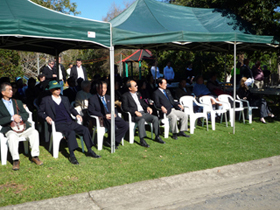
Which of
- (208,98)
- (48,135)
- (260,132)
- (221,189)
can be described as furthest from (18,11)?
(260,132)

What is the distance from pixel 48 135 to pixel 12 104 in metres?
1.47

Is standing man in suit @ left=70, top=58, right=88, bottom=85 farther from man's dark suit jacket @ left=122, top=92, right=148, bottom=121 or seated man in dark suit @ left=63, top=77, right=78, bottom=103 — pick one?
man's dark suit jacket @ left=122, top=92, right=148, bottom=121

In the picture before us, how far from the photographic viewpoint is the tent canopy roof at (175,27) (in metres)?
6.37

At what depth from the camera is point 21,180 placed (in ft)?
14.9

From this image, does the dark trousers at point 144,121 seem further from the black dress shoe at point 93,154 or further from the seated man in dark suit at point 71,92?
the seated man in dark suit at point 71,92

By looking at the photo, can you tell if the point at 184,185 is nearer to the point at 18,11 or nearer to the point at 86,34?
the point at 86,34

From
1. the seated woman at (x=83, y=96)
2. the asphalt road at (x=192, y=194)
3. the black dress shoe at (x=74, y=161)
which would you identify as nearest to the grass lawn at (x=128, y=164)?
the black dress shoe at (x=74, y=161)

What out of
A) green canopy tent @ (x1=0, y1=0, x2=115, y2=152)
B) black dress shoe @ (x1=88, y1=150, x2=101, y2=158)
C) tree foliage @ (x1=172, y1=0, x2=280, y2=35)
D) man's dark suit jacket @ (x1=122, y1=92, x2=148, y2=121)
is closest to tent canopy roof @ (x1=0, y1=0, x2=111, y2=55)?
green canopy tent @ (x1=0, y1=0, x2=115, y2=152)

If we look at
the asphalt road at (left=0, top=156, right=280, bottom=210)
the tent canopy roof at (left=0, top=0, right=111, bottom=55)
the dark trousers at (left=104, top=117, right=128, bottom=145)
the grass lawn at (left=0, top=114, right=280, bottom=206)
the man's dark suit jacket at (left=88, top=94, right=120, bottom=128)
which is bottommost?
the asphalt road at (left=0, top=156, right=280, bottom=210)

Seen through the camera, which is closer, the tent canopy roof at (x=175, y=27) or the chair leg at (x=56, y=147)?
the chair leg at (x=56, y=147)

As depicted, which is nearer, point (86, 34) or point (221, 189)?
point (221, 189)

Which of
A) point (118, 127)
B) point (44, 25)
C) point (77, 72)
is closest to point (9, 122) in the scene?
point (44, 25)

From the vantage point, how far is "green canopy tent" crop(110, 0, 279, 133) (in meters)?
6.39

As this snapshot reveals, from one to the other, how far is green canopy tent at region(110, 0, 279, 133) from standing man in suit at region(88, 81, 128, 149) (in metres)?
1.21
